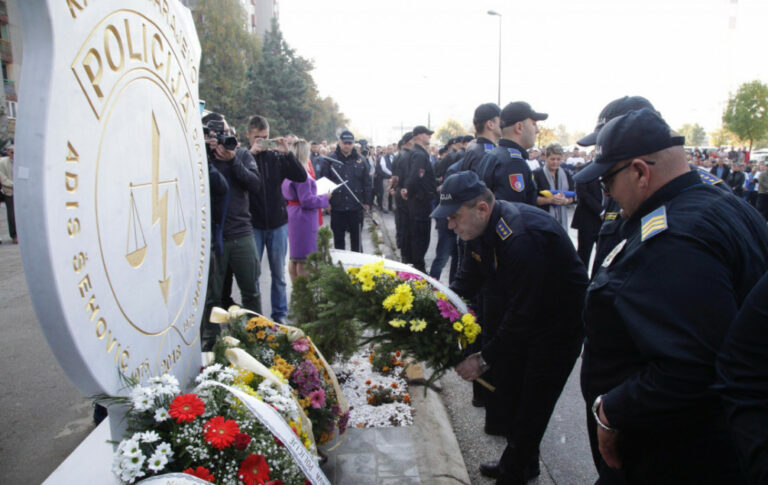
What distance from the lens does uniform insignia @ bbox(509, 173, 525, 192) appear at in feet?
13.8

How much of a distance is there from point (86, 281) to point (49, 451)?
297cm

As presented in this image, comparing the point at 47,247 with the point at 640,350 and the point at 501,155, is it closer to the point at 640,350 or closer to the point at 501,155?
the point at 640,350

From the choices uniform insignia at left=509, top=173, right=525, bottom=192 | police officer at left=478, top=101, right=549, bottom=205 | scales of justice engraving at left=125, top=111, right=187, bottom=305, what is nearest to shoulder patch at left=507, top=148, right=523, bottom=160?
police officer at left=478, top=101, right=549, bottom=205

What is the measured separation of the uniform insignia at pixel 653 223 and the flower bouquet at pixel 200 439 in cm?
159

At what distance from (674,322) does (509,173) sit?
2826 mm

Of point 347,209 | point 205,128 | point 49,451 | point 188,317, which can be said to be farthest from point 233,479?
point 347,209

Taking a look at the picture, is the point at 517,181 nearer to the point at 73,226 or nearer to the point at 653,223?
the point at 653,223

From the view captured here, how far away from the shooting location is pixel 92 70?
1357mm

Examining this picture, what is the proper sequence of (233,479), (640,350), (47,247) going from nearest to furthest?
1. (47,247)
2. (640,350)
3. (233,479)

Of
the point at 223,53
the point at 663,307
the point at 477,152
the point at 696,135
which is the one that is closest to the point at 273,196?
the point at 477,152

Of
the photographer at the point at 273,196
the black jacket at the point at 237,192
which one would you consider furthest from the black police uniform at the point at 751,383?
the photographer at the point at 273,196

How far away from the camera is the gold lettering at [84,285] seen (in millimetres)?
1306

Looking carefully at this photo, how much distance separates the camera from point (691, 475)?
1674mm

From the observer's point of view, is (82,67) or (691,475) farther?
(691,475)
